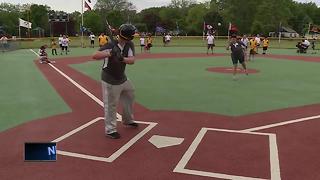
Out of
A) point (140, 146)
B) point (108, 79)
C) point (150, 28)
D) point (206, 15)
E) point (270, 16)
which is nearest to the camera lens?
point (140, 146)

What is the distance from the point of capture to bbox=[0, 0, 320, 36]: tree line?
294 feet

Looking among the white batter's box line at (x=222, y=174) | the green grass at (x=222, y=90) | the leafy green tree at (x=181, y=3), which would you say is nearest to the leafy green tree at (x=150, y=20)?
the leafy green tree at (x=181, y=3)

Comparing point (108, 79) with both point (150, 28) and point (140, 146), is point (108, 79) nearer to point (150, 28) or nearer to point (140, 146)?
point (140, 146)

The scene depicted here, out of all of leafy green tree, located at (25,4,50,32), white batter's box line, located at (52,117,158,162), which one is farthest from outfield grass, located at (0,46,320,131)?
leafy green tree, located at (25,4,50,32)

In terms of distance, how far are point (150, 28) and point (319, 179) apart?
11425 centimetres

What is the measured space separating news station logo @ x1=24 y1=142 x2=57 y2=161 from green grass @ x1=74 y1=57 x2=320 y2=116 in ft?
15.8

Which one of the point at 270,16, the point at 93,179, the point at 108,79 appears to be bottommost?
the point at 93,179

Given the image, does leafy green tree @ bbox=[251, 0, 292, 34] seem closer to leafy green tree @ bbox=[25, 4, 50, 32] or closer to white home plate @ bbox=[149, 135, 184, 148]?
leafy green tree @ bbox=[25, 4, 50, 32]

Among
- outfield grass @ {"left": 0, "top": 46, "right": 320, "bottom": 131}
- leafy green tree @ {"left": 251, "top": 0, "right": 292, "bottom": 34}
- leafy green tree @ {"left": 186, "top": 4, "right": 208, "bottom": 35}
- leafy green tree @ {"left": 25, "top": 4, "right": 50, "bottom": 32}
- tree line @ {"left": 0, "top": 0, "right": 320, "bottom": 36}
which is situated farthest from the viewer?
leafy green tree @ {"left": 25, "top": 4, "right": 50, "bottom": 32}

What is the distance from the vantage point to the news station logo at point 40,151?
5.12 metres

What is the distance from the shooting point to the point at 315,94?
40.8 ft

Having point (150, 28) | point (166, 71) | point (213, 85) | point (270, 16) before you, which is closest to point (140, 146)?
point (213, 85)

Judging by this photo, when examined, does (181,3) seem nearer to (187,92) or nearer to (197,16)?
(197,16)

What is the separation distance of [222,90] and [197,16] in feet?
333
